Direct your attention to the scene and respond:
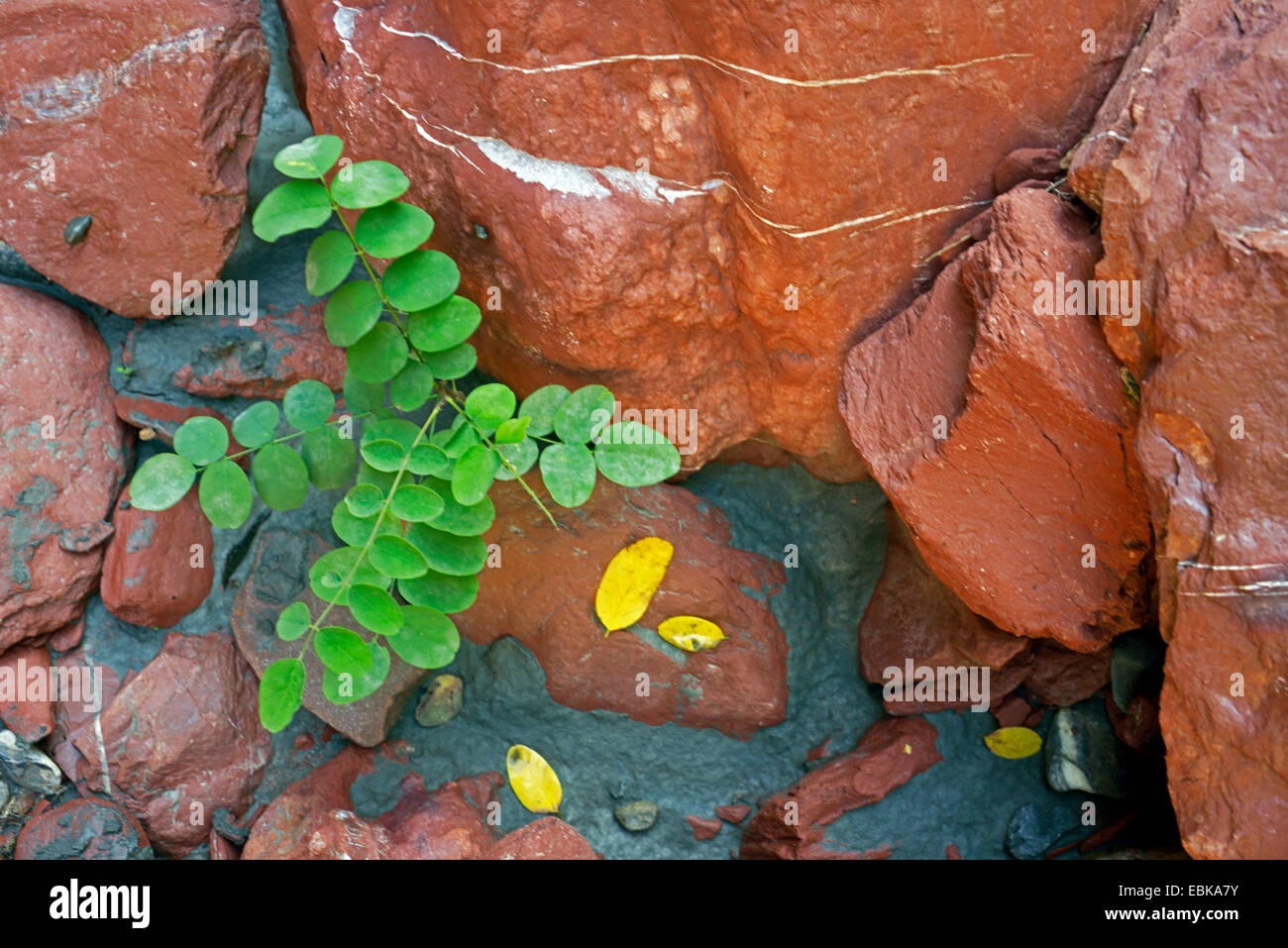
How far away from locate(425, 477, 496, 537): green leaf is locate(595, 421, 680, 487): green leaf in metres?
0.30

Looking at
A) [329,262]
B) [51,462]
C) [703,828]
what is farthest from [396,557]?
[703,828]

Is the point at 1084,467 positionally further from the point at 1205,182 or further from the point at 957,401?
the point at 1205,182

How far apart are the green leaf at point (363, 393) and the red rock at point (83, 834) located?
1326 millimetres

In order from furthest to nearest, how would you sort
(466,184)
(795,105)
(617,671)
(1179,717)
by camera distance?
(617,671), (466,184), (795,105), (1179,717)

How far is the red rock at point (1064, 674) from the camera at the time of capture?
2.71m

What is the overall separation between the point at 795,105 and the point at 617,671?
166 centimetres

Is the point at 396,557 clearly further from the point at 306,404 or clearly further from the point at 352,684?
the point at 306,404

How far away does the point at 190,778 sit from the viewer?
277 cm

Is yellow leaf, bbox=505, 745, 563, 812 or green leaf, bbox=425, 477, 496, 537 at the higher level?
green leaf, bbox=425, 477, 496, 537

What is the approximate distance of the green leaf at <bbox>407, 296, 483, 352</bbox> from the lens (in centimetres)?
237

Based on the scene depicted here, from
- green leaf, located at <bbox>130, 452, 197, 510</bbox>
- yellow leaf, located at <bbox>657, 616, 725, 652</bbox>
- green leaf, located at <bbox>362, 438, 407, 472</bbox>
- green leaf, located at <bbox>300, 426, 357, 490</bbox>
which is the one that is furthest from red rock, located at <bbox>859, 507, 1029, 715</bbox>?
green leaf, located at <bbox>130, 452, 197, 510</bbox>

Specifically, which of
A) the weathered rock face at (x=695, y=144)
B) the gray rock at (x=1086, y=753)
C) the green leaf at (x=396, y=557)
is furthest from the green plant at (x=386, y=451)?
the gray rock at (x=1086, y=753)

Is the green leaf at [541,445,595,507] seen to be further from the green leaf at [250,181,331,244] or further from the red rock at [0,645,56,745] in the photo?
the red rock at [0,645,56,745]
